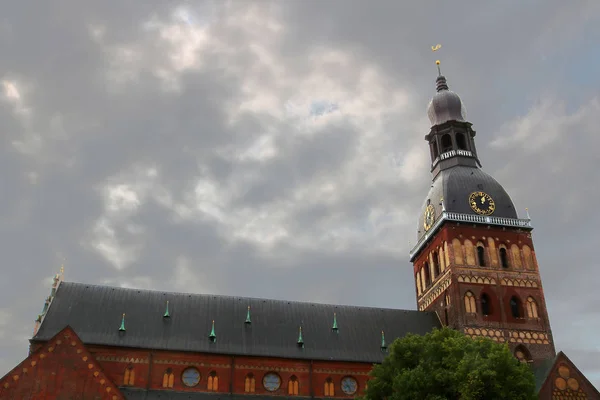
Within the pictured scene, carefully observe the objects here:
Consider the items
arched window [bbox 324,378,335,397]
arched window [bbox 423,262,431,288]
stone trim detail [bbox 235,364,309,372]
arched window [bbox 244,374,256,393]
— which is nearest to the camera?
arched window [bbox 244,374,256,393]

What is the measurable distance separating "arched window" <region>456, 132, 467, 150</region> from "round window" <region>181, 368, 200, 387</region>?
40.3m

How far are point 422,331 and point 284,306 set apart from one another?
1456 cm

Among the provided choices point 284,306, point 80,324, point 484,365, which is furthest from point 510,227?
point 80,324

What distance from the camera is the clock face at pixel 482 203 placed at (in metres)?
65.4

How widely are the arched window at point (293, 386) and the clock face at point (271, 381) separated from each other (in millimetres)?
1027

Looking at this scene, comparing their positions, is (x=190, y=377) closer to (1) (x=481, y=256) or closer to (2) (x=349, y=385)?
(2) (x=349, y=385)

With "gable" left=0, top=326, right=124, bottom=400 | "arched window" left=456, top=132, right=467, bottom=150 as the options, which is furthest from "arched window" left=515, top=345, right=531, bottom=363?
"gable" left=0, top=326, right=124, bottom=400

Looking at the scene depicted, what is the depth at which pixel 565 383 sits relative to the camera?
53.8m

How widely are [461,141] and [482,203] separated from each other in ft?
34.5

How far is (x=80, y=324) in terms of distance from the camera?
179 ft

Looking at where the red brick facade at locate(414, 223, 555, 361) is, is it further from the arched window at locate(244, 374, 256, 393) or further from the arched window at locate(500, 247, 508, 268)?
the arched window at locate(244, 374, 256, 393)

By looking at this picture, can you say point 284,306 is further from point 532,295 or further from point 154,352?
point 532,295

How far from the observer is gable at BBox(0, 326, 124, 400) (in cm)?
4531

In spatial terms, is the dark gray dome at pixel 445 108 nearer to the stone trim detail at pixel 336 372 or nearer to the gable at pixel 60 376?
the stone trim detail at pixel 336 372
